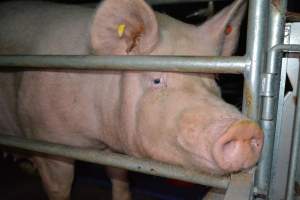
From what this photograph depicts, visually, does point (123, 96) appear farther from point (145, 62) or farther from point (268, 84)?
point (268, 84)

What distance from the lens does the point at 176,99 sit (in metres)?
1.48

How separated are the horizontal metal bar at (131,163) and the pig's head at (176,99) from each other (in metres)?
0.07

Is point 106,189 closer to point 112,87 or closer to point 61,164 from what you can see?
point 61,164

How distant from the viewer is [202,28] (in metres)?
1.79

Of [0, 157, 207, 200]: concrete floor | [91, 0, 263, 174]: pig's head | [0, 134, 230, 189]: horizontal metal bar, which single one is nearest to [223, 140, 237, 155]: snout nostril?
[91, 0, 263, 174]: pig's head

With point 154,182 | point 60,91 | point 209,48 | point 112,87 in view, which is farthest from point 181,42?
point 154,182

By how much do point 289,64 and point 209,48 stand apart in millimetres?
458

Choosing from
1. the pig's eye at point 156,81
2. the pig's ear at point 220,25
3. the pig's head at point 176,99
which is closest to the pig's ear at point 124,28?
the pig's head at point 176,99

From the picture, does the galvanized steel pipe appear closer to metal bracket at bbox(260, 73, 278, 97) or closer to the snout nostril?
metal bracket at bbox(260, 73, 278, 97)

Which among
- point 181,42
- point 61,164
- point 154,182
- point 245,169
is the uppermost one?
point 181,42

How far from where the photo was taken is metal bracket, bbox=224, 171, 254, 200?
1022mm

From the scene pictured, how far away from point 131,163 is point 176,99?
36 centimetres

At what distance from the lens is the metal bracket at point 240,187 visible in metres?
1.02

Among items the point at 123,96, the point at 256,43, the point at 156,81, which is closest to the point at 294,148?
the point at 256,43
